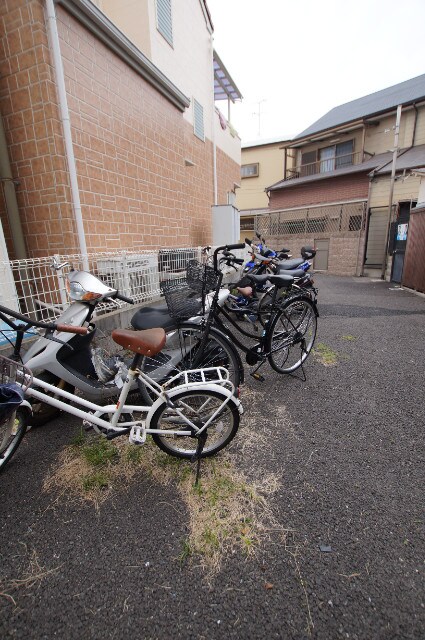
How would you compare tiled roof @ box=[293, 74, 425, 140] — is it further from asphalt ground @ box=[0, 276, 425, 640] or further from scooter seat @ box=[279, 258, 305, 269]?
asphalt ground @ box=[0, 276, 425, 640]

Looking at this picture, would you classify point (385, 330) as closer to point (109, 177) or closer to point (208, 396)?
point (208, 396)

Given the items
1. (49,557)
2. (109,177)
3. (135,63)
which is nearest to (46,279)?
(109,177)

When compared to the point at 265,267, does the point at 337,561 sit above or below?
below

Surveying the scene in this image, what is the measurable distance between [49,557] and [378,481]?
2.00 m

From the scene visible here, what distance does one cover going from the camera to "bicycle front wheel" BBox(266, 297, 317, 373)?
3214 mm

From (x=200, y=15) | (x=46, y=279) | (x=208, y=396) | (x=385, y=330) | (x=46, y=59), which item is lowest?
(x=385, y=330)

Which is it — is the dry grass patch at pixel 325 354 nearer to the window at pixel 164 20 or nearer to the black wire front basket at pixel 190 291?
the black wire front basket at pixel 190 291

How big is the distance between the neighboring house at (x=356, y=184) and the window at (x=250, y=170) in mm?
2587

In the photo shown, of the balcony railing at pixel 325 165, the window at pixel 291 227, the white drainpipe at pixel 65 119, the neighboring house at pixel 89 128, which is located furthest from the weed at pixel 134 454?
the balcony railing at pixel 325 165

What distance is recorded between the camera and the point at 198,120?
8.93 meters

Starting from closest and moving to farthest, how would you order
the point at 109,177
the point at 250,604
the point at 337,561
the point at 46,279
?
the point at 250,604
the point at 337,561
the point at 46,279
the point at 109,177

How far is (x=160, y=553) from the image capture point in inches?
61.5

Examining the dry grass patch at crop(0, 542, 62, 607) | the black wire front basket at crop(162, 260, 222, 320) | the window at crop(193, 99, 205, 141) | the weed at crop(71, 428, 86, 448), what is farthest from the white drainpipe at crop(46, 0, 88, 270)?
the window at crop(193, 99, 205, 141)

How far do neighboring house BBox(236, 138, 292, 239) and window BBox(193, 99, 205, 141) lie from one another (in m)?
9.96
